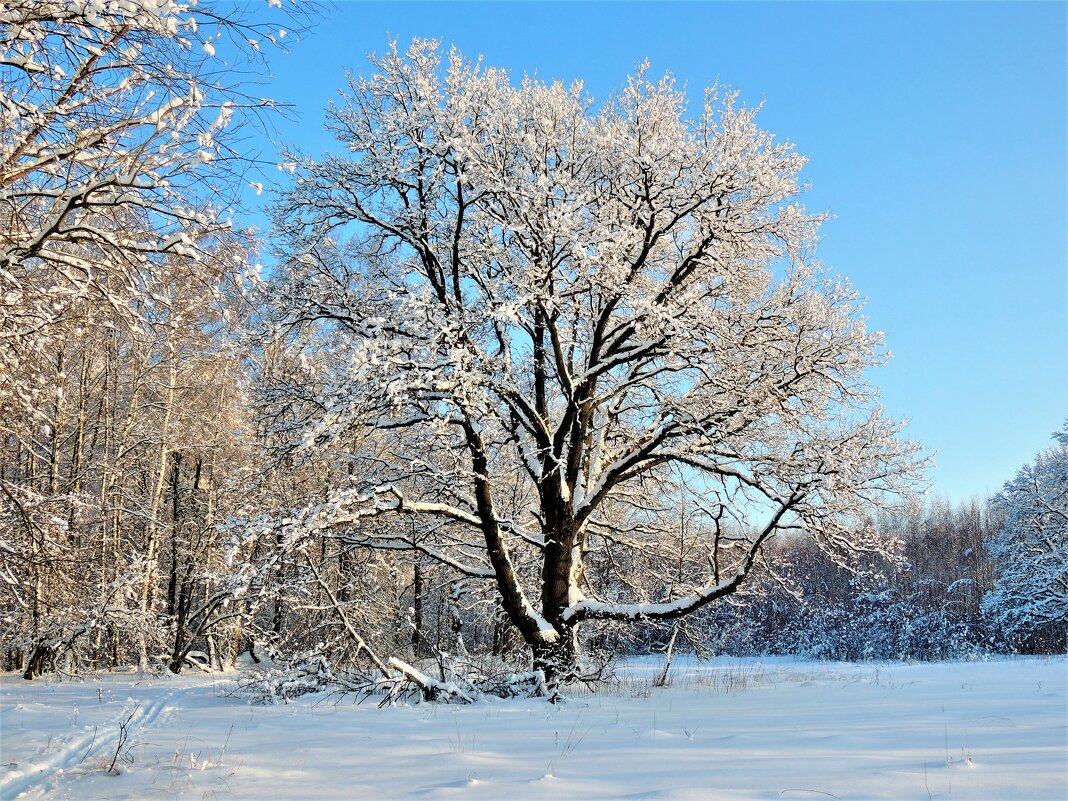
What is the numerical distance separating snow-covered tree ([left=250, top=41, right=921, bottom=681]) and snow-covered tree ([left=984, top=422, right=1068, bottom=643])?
22824 millimetres

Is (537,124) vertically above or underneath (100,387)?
above

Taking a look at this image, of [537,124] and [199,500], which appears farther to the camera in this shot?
[199,500]

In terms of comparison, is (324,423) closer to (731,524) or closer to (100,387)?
(731,524)

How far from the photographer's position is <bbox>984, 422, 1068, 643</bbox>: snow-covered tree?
27.7 meters

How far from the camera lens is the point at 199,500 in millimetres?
20734

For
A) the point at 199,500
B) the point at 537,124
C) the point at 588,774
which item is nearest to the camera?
the point at 588,774

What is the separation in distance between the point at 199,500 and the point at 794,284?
17850 millimetres

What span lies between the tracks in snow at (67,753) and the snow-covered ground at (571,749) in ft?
0.08

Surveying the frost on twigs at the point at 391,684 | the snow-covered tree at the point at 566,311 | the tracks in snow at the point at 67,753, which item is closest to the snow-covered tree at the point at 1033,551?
the snow-covered tree at the point at 566,311

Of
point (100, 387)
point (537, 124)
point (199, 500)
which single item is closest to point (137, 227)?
point (537, 124)

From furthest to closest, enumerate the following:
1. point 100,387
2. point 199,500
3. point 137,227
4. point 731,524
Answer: point 199,500, point 100,387, point 731,524, point 137,227

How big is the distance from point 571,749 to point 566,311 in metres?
7.36

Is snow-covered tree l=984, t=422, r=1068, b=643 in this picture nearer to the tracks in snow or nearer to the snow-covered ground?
the snow-covered ground

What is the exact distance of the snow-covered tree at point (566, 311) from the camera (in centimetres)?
1012
